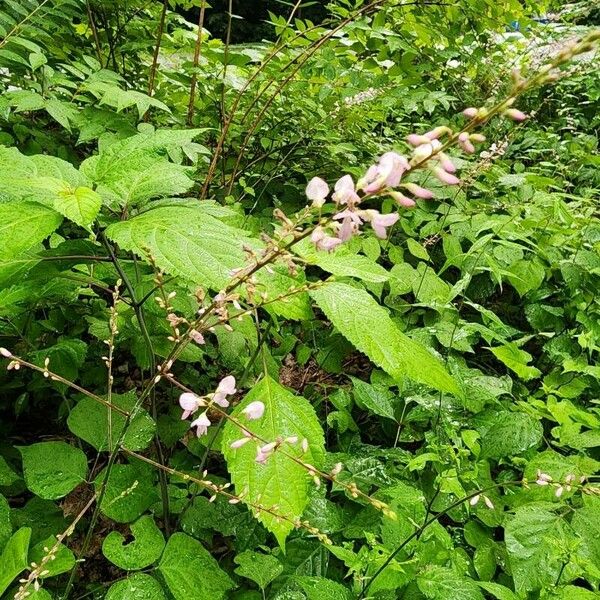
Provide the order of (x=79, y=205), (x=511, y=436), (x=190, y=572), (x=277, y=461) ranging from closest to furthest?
(x=79, y=205) < (x=277, y=461) < (x=190, y=572) < (x=511, y=436)

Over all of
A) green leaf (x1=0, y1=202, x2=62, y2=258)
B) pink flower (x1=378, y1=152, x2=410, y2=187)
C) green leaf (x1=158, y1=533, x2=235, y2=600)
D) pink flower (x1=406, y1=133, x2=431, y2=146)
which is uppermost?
pink flower (x1=406, y1=133, x2=431, y2=146)

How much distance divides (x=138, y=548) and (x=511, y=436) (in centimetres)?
102

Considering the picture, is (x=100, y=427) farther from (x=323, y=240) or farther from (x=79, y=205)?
(x=323, y=240)

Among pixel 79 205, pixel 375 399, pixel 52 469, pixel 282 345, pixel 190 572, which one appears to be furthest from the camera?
pixel 282 345

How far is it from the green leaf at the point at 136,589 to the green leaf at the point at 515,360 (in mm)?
1177

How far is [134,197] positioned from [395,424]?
1187 mm

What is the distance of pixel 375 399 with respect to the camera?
5.51ft

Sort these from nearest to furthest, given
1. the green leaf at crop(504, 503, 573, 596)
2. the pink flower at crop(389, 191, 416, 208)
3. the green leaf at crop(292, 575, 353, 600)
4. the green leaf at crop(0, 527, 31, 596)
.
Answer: the pink flower at crop(389, 191, 416, 208) → the green leaf at crop(0, 527, 31, 596) → the green leaf at crop(292, 575, 353, 600) → the green leaf at crop(504, 503, 573, 596)

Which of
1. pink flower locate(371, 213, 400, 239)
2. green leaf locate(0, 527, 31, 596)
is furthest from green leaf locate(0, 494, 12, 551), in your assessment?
pink flower locate(371, 213, 400, 239)

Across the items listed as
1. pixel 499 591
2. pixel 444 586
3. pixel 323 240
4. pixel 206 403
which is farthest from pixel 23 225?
pixel 499 591

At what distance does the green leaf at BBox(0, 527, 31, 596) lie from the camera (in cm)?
102

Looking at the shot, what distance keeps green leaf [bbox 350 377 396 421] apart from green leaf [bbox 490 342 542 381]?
0.38 meters

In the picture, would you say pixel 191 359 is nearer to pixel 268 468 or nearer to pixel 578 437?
pixel 268 468

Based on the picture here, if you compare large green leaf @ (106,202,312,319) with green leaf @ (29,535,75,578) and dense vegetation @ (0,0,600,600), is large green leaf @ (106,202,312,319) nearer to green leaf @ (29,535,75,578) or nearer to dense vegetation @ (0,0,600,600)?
dense vegetation @ (0,0,600,600)
